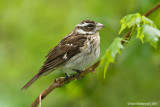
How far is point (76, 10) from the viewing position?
600cm

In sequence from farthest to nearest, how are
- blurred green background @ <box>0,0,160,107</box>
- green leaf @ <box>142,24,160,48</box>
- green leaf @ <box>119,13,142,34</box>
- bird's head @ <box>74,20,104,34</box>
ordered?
1. bird's head @ <box>74,20,104,34</box>
2. blurred green background @ <box>0,0,160,107</box>
3. green leaf @ <box>119,13,142,34</box>
4. green leaf @ <box>142,24,160,48</box>

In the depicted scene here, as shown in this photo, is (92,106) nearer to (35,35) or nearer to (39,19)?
(35,35)

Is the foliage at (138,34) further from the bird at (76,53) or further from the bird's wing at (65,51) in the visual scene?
the bird's wing at (65,51)

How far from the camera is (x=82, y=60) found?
15.8 ft

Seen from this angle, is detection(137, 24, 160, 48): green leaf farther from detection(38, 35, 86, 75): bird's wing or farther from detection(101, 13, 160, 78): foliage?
detection(38, 35, 86, 75): bird's wing

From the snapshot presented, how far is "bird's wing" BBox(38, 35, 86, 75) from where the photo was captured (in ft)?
15.9

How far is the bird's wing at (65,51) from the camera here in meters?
4.84

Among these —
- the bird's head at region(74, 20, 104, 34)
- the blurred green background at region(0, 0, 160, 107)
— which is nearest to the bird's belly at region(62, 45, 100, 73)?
the blurred green background at region(0, 0, 160, 107)

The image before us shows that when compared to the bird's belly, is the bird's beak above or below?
above

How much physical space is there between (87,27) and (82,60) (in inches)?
26.7

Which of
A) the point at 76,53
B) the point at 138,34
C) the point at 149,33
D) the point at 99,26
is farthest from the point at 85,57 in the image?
the point at 149,33

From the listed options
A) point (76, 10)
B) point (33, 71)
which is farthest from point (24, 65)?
point (76, 10)

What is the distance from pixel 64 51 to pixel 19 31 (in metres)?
1.95

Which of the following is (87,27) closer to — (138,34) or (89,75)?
(89,75)
